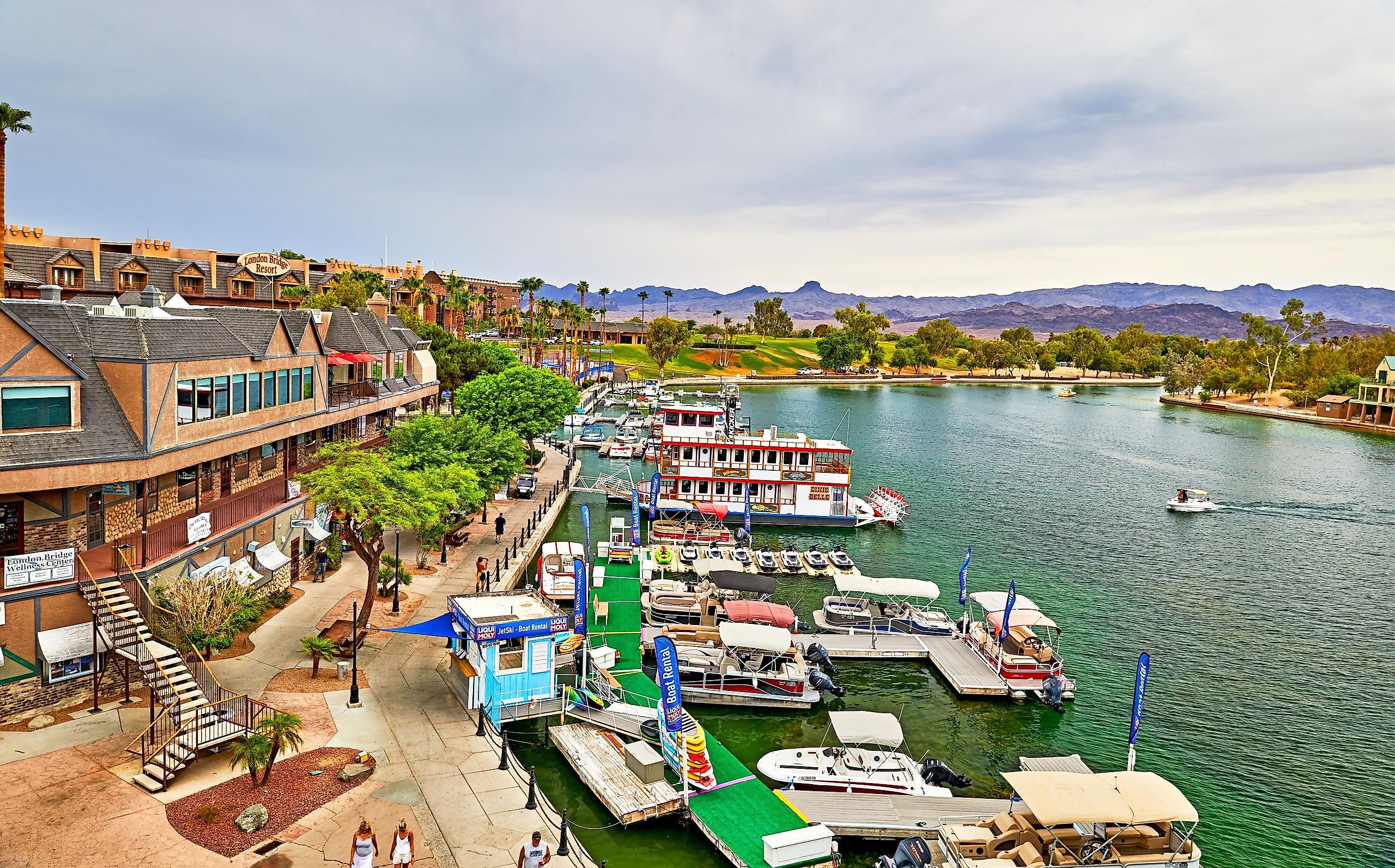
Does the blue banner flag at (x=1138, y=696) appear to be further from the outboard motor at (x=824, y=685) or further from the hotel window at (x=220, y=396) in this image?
the hotel window at (x=220, y=396)

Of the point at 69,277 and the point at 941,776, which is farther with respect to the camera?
the point at 69,277

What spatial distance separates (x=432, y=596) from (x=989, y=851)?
87.5 feet

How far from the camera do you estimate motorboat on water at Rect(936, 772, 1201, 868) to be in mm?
21609

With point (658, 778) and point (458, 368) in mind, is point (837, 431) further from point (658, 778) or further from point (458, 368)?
point (658, 778)

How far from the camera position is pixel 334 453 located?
37.9 meters

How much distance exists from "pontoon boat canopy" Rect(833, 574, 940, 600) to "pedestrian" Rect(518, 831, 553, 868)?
2557 centimetres

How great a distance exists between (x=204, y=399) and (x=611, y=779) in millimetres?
21485

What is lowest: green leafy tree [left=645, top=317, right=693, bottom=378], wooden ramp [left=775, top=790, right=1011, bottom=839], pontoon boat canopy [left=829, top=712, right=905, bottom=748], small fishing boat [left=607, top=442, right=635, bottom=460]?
wooden ramp [left=775, top=790, right=1011, bottom=839]

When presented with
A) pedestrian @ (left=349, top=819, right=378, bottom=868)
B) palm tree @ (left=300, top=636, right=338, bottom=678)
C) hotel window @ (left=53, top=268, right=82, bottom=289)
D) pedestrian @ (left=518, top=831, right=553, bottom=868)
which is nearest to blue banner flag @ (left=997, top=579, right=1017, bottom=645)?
Answer: pedestrian @ (left=518, top=831, right=553, bottom=868)

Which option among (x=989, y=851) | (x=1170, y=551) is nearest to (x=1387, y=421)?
(x=1170, y=551)

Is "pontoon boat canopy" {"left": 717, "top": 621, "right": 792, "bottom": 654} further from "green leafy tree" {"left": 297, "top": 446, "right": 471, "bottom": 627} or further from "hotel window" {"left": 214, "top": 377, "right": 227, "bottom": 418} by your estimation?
"hotel window" {"left": 214, "top": 377, "right": 227, "bottom": 418}

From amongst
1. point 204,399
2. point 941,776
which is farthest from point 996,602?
point 204,399

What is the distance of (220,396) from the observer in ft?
107

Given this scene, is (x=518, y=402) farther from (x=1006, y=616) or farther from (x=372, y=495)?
(x=1006, y=616)
